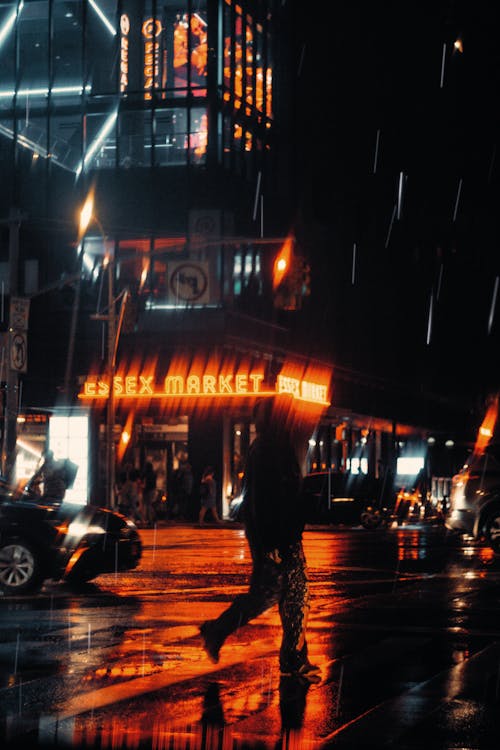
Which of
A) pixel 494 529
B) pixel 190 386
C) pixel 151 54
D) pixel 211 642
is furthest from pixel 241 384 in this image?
pixel 211 642

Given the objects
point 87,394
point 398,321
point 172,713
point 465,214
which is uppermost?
point 465,214

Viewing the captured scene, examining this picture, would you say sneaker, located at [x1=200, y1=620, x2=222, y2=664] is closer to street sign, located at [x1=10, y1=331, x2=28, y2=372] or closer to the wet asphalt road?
the wet asphalt road

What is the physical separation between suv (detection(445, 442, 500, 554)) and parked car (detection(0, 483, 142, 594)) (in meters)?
8.96

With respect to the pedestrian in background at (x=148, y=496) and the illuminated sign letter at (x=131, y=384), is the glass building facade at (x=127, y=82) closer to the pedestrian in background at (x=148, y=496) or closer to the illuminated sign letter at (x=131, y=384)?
the illuminated sign letter at (x=131, y=384)

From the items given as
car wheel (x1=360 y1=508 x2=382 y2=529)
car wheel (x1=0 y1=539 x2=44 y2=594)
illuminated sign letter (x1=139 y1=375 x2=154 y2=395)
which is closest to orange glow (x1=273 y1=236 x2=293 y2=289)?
car wheel (x1=0 y1=539 x2=44 y2=594)

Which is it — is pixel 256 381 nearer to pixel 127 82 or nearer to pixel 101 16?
pixel 127 82

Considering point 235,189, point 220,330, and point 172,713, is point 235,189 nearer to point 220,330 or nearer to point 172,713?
point 220,330

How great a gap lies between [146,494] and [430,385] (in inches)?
1701

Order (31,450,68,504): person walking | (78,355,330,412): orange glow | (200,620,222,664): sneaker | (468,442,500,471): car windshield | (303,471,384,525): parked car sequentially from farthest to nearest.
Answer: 1. (78,355,330,412): orange glow
2. (303,471,384,525): parked car
3. (31,450,68,504): person walking
4. (468,442,500,471): car windshield
5. (200,620,222,664): sneaker

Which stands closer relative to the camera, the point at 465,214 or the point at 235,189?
the point at 235,189

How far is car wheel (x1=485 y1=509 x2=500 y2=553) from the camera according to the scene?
23.7 meters

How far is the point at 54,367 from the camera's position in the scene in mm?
50719

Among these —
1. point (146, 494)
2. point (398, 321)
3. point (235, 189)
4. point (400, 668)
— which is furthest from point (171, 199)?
point (400, 668)

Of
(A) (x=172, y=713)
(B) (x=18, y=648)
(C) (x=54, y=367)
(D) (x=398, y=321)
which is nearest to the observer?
(A) (x=172, y=713)
